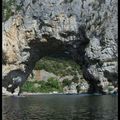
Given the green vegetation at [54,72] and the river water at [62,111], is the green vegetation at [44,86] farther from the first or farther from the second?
the river water at [62,111]

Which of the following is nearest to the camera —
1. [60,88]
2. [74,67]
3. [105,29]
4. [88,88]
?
[105,29]

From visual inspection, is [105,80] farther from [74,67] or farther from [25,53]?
[74,67]

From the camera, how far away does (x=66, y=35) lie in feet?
344

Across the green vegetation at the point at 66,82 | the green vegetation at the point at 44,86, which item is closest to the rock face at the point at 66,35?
the green vegetation at the point at 44,86

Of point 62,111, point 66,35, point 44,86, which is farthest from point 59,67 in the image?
point 62,111

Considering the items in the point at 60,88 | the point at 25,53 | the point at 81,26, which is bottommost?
the point at 60,88

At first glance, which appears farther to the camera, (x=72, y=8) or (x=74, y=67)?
(x=74, y=67)

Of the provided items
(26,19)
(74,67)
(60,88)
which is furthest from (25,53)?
(74,67)

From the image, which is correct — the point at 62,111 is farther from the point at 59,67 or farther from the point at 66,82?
the point at 59,67

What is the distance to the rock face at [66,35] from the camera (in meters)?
103

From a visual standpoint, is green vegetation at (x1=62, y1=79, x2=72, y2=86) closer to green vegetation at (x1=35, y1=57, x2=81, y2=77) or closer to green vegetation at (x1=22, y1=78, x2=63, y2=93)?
green vegetation at (x1=22, y1=78, x2=63, y2=93)

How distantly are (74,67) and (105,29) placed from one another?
57.4 metres

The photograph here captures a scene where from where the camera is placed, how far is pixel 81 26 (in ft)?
342

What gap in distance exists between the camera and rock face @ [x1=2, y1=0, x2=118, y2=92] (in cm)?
10262
